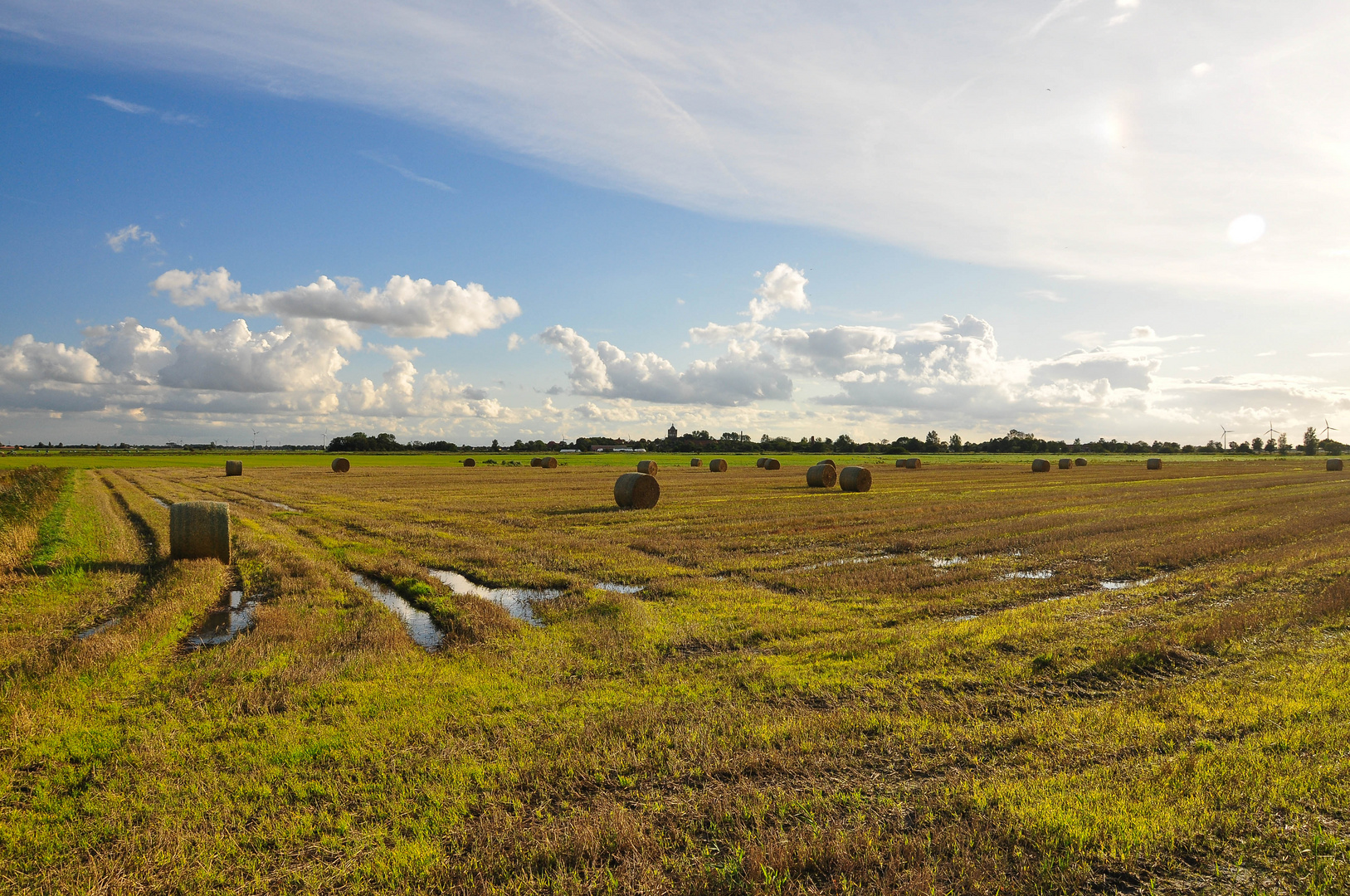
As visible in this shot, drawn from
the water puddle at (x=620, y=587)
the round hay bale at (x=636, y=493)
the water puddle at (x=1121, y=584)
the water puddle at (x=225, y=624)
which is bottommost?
the water puddle at (x=225, y=624)

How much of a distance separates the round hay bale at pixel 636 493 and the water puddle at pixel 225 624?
1574 centimetres

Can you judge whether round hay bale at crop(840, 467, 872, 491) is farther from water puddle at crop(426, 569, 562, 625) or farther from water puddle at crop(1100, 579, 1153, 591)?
water puddle at crop(426, 569, 562, 625)

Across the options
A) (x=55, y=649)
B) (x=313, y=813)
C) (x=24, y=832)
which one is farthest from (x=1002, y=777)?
(x=55, y=649)

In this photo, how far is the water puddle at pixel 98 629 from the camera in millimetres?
9428

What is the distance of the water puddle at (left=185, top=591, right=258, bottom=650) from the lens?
9460 mm

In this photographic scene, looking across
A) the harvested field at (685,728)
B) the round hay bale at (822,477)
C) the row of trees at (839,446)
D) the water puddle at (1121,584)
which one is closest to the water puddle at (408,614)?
the harvested field at (685,728)

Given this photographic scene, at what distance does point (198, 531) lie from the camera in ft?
48.5

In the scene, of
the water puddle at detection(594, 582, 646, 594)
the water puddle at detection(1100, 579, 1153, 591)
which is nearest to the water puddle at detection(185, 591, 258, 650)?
the water puddle at detection(594, 582, 646, 594)

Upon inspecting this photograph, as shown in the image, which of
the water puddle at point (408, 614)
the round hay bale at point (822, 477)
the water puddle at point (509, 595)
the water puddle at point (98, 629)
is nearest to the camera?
the water puddle at point (98, 629)

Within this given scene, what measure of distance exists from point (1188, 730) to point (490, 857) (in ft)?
20.0

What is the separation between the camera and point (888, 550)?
1667 centimetres

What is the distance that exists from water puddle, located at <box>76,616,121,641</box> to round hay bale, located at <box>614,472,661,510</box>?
17593 millimetres

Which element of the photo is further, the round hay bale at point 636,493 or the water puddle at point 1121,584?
the round hay bale at point 636,493

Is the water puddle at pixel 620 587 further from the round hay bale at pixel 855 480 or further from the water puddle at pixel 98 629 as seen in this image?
the round hay bale at pixel 855 480
